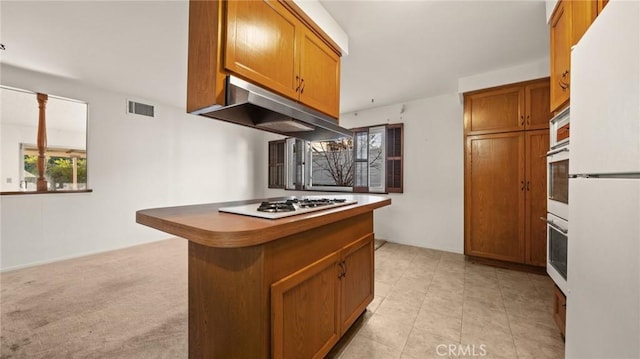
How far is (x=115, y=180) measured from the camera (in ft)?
12.4

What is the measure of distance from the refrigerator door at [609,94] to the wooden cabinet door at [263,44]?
1.50 metres

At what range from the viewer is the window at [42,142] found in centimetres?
297

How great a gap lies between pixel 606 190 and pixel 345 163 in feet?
13.5

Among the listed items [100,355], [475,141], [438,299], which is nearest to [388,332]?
[438,299]

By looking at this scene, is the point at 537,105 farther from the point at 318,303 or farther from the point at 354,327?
the point at 318,303

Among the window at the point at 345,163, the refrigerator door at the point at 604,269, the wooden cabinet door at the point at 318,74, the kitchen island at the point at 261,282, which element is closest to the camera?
the refrigerator door at the point at 604,269

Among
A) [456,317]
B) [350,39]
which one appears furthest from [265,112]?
[456,317]

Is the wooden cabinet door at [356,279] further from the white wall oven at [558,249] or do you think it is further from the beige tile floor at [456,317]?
the white wall oven at [558,249]

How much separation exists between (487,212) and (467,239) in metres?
0.43

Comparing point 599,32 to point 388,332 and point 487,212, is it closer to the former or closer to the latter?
point 388,332

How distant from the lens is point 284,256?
1.09 m

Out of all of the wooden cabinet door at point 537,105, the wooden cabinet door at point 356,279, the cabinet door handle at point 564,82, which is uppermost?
the wooden cabinet door at point 537,105

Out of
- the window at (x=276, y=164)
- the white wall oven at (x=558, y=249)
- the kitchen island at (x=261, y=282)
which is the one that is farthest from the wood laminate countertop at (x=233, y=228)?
the window at (x=276, y=164)

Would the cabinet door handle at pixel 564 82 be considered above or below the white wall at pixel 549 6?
below
